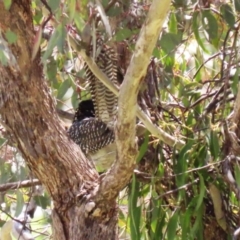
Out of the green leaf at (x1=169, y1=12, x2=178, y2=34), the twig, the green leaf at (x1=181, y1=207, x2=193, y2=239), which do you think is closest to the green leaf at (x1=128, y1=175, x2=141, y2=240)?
the green leaf at (x1=181, y1=207, x2=193, y2=239)

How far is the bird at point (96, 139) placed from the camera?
7.11ft

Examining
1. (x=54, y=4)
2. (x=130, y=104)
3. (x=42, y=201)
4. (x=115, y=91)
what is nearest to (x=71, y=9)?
(x=54, y=4)

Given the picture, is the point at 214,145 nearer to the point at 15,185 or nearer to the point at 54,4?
the point at 15,185

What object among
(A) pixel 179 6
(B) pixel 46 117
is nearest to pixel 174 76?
(A) pixel 179 6

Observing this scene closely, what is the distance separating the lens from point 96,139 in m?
2.16

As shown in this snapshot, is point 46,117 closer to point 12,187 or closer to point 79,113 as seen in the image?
point 12,187

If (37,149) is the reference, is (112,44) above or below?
above

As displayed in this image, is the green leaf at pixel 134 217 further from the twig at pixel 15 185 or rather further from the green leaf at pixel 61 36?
the green leaf at pixel 61 36

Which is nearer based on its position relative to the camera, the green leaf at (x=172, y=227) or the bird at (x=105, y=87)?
the green leaf at (x=172, y=227)

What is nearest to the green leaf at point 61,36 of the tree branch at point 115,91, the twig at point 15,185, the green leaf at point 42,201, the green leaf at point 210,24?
the tree branch at point 115,91

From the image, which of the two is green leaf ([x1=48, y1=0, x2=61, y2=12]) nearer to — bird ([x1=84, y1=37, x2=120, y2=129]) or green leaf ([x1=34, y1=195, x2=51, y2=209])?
bird ([x1=84, y1=37, x2=120, y2=129])

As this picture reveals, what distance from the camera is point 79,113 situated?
2299 mm

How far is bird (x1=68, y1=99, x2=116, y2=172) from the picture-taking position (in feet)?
7.11

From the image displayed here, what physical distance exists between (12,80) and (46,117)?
0.39 feet
